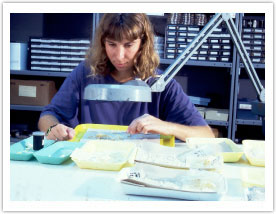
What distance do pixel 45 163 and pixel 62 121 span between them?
0.68 m

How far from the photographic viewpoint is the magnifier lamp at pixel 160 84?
0.76 metres

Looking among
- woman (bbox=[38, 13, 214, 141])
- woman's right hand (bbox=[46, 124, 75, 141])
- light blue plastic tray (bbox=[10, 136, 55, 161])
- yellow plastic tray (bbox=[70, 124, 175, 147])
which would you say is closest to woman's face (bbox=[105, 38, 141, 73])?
woman (bbox=[38, 13, 214, 141])

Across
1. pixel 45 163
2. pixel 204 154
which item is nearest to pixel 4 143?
pixel 45 163

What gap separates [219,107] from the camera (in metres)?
2.58

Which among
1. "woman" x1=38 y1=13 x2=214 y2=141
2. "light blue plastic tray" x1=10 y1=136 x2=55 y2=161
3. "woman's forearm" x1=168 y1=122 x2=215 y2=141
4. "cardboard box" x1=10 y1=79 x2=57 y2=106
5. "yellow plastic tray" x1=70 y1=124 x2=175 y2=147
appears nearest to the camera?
"light blue plastic tray" x1=10 y1=136 x2=55 y2=161

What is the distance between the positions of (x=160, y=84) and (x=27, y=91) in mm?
1792

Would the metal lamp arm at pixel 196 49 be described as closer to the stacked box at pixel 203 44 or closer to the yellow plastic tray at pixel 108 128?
the yellow plastic tray at pixel 108 128

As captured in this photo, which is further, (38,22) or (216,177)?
(38,22)

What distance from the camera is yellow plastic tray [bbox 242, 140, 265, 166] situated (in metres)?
0.97

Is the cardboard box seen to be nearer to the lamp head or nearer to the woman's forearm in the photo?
the woman's forearm

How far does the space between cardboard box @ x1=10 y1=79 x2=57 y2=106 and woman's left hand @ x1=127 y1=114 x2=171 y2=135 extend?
133 cm

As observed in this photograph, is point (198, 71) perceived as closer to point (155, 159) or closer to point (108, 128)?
point (108, 128)
